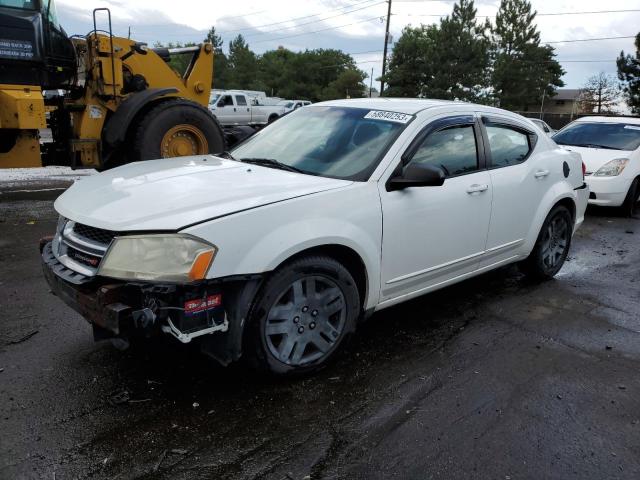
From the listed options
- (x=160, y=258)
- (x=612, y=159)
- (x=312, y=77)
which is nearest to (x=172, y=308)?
(x=160, y=258)

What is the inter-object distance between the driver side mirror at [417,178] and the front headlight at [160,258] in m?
1.35

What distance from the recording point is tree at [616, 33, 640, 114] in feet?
132

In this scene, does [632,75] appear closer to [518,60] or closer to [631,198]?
[518,60]

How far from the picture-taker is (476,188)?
4.07 m

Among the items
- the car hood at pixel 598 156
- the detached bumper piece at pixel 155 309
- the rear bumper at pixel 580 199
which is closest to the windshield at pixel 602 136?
the car hood at pixel 598 156

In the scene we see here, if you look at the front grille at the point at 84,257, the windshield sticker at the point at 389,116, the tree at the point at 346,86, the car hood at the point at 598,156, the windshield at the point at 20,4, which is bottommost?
the front grille at the point at 84,257

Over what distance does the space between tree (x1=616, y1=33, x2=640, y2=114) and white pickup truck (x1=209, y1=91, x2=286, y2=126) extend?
2997 cm

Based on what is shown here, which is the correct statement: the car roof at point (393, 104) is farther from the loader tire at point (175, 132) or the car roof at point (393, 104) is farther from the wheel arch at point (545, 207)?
A: the loader tire at point (175, 132)

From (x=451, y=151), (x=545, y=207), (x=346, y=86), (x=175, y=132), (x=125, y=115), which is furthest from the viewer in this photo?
(x=346, y=86)

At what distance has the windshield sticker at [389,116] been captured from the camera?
3828mm

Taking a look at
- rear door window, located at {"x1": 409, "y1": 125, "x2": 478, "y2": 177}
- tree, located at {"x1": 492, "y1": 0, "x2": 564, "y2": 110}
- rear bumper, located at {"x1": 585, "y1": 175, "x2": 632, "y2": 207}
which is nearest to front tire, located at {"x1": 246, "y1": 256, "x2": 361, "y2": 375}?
rear door window, located at {"x1": 409, "y1": 125, "x2": 478, "y2": 177}

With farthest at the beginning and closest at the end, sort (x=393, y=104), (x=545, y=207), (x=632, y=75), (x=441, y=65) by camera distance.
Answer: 1. (x=441, y=65)
2. (x=632, y=75)
3. (x=545, y=207)
4. (x=393, y=104)

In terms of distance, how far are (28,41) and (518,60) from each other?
54.3m

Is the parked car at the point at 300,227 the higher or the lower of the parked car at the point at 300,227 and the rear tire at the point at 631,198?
the higher
